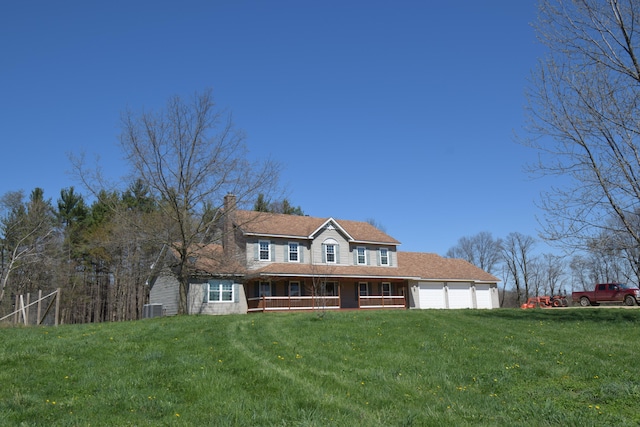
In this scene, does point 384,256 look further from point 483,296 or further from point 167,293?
point 167,293

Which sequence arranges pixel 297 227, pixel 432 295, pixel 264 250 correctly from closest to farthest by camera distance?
pixel 264 250, pixel 297 227, pixel 432 295

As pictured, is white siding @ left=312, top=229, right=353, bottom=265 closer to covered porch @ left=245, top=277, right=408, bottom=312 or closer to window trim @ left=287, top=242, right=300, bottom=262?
window trim @ left=287, top=242, right=300, bottom=262

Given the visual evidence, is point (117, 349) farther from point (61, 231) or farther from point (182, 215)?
point (61, 231)

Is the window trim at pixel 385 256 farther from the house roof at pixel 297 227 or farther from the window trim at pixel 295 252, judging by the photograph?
the window trim at pixel 295 252

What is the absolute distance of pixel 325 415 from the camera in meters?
7.39

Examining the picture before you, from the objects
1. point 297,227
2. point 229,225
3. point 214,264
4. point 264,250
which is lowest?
point 214,264

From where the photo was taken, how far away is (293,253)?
3491 cm

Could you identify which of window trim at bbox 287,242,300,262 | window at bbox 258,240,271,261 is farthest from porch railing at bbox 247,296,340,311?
window trim at bbox 287,242,300,262

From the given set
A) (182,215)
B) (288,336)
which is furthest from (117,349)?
(182,215)

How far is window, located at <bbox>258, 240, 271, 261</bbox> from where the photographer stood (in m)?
33.6

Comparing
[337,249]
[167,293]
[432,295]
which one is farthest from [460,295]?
[167,293]

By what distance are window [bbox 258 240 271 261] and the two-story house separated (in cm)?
7

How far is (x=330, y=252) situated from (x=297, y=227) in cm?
296

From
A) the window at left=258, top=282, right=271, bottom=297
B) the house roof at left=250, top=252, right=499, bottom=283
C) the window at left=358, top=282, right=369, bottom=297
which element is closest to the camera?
the house roof at left=250, top=252, right=499, bottom=283
